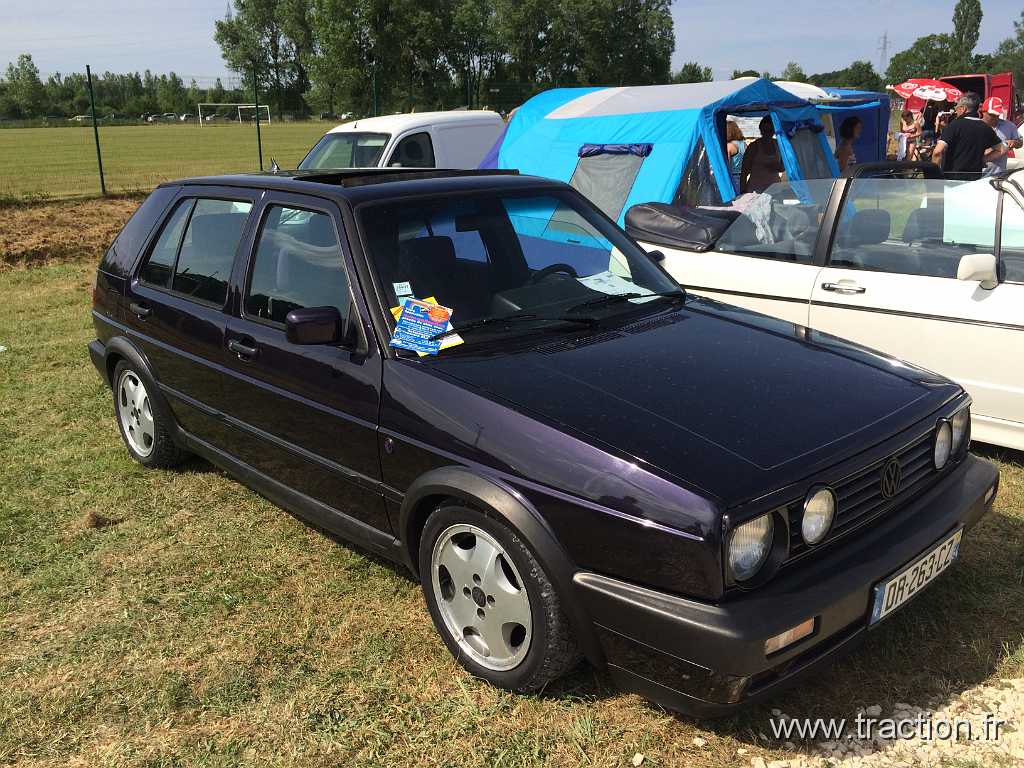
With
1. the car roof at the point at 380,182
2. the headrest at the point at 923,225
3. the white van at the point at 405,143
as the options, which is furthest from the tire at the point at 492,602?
the white van at the point at 405,143

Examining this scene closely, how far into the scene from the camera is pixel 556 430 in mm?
2457

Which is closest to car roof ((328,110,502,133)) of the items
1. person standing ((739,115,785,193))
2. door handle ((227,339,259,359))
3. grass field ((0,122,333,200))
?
person standing ((739,115,785,193))

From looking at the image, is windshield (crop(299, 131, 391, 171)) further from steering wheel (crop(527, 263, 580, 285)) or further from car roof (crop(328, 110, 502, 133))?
steering wheel (crop(527, 263, 580, 285))

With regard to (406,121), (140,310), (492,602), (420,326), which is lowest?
(492,602)

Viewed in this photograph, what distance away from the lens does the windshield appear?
10836 millimetres

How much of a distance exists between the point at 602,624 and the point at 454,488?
618 mm

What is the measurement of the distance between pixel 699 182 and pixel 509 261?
21.6 ft

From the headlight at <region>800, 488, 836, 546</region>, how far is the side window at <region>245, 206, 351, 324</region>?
175 cm

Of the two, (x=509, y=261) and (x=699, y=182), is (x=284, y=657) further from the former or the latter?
(x=699, y=182)

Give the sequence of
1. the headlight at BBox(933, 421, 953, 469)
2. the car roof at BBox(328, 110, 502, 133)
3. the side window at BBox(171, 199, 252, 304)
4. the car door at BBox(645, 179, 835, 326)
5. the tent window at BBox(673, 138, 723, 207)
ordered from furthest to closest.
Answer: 1. the car roof at BBox(328, 110, 502, 133)
2. the tent window at BBox(673, 138, 723, 207)
3. the car door at BBox(645, 179, 835, 326)
4. the side window at BBox(171, 199, 252, 304)
5. the headlight at BBox(933, 421, 953, 469)

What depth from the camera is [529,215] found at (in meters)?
3.66

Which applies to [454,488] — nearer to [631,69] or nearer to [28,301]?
[28,301]

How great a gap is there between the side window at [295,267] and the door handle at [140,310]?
1.01m

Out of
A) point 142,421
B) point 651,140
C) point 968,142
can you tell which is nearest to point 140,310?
point 142,421
